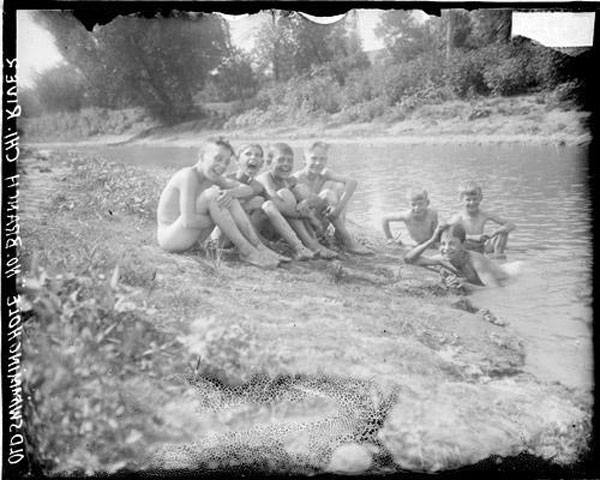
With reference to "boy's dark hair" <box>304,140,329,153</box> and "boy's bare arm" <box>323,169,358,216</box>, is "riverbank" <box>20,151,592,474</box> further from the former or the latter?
"boy's dark hair" <box>304,140,329,153</box>

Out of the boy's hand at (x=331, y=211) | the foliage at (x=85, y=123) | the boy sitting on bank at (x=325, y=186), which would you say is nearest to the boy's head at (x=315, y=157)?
the boy sitting on bank at (x=325, y=186)

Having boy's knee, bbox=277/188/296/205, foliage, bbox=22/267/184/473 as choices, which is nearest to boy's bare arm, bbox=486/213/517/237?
boy's knee, bbox=277/188/296/205

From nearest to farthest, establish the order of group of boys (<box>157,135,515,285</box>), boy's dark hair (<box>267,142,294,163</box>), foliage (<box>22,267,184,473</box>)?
foliage (<box>22,267,184,473</box>)
group of boys (<box>157,135,515,285</box>)
boy's dark hair (<box>267,142,294,163</box>)

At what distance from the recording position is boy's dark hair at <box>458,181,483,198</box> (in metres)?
3.90

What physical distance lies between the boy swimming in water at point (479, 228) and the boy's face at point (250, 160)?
3.98 ft

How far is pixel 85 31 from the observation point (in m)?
3.63

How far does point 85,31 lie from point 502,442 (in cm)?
326

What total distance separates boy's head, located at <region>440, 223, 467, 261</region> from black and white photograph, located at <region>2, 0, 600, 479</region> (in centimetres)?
1

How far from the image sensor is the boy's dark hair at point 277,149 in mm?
3844

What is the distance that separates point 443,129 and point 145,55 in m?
1.87

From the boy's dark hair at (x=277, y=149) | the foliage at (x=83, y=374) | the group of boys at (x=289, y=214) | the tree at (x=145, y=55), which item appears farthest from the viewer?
the boy's dark hair at (x=277, y=149)

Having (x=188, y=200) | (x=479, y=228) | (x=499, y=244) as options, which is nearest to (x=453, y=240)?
(x=479, y=228)

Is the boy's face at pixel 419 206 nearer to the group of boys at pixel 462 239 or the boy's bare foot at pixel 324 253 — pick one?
the group of boys at pixel 462 239

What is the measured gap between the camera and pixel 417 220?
3902 millimetres
